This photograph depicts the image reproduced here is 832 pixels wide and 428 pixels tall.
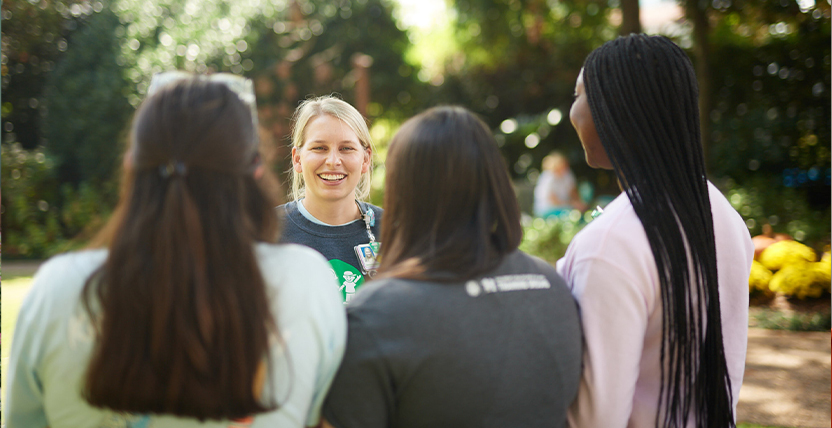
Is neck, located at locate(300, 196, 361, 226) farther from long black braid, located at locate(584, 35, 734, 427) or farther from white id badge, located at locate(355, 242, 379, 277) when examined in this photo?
long black braid, located at locate(584, 35, 734, 427)

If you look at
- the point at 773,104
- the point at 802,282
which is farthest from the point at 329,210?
the point at 773,104

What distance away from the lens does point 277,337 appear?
129 centimetres

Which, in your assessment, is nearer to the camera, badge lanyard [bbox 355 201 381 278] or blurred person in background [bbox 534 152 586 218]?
badge lanyard [bbox 355 201 381 278]

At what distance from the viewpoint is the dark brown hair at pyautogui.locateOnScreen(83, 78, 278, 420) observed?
3.90 ft

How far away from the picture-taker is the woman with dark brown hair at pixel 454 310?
1353 mm

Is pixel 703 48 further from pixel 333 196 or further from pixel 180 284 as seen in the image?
pixel 180 284

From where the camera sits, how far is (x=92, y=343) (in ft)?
4.16

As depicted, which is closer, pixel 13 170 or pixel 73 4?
pixel 13 170

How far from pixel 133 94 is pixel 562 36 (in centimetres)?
951

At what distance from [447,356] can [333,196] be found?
1.49 m

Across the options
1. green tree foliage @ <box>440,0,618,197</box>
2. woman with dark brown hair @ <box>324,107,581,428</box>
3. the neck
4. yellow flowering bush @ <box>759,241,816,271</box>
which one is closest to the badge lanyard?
the neck

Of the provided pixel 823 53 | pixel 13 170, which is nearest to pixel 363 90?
pixel 13 170

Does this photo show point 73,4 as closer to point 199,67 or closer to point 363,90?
point 199,67

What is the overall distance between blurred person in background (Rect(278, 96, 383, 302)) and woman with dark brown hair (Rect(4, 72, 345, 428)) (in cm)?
126
